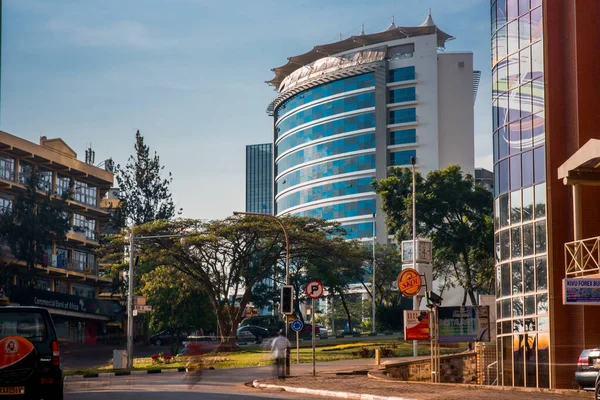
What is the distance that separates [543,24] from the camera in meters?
29.1

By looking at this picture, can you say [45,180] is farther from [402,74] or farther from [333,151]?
[402,74]

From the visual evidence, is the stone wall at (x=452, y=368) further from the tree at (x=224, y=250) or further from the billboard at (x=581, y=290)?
the tree at (x=224, y=250)

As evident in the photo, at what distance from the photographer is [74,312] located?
75.9 m

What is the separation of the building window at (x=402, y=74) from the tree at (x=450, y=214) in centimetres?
4588

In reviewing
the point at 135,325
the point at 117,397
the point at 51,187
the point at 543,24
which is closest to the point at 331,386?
the point at 117,397

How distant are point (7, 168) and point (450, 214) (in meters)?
34.4

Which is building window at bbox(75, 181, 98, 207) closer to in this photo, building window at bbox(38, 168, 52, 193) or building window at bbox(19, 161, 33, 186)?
building window at bbox(38, 168, 52, 193)

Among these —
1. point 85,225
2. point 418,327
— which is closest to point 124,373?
point 418,327

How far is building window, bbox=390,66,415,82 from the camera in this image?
111094 millimetres

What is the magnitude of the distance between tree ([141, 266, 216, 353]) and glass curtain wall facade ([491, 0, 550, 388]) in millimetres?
33398

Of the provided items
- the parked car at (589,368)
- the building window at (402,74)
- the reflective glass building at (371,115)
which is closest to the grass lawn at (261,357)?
the parked car at (589,368)

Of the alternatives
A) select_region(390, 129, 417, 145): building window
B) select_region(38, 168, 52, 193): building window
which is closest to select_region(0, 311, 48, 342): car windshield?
select_region(38, 168, 52, 193): building window

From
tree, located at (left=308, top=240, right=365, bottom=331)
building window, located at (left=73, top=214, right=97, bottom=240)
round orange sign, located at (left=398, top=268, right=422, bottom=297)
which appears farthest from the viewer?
building window, located at (left=73, top=214, right=97, bottom=240)

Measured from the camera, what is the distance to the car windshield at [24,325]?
13.7m
